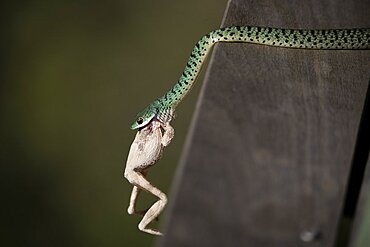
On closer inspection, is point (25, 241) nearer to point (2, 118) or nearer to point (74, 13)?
point (2, 118)

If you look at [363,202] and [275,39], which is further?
[275,39]

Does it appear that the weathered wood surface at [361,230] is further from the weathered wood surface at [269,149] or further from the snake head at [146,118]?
the snake head at [146,118]

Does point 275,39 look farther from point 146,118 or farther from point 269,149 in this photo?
point 269,149

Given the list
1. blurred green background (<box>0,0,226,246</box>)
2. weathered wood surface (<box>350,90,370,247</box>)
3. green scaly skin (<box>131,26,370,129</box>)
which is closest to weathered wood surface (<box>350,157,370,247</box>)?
weathered wood surface (<box>350,90,370,247</box>)

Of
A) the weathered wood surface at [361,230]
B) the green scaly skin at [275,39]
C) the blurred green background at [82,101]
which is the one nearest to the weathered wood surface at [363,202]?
the weathered wood surface at [361,230]

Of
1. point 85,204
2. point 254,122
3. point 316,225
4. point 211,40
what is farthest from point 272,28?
point 85,204

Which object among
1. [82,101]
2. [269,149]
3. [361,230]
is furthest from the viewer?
[82,101]

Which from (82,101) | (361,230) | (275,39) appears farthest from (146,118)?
(82,101)
